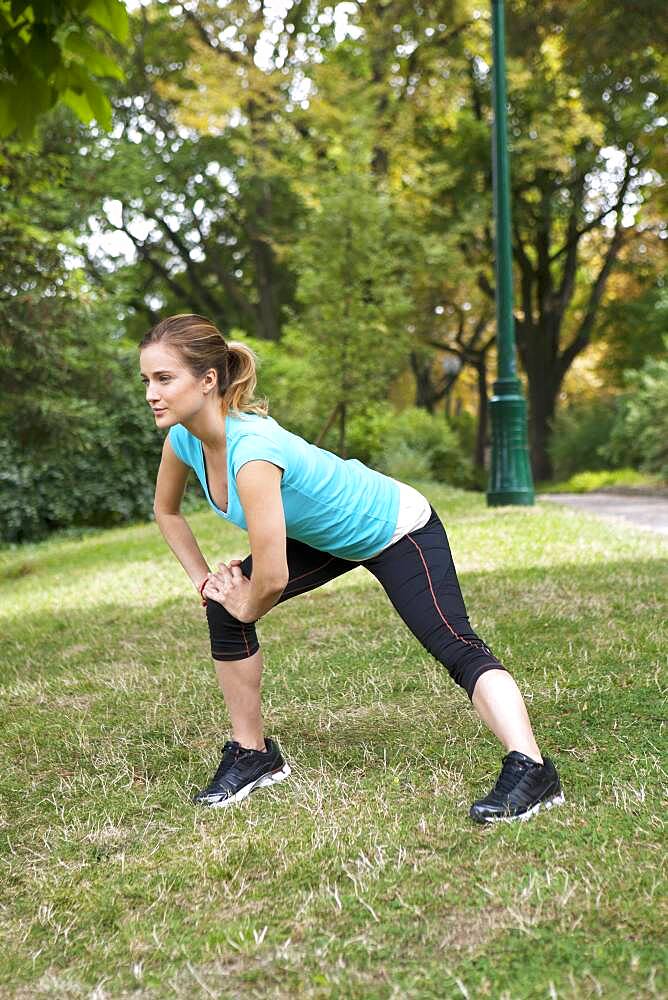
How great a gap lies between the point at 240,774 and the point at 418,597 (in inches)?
35.5

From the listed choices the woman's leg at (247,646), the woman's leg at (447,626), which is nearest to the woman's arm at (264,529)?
the woman's leg at (247,646)

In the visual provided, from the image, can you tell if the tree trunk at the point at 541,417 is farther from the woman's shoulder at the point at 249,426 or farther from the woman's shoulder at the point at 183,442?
the woman's shoulder at the point at 249,426

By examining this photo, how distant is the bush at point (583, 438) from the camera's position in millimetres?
26438

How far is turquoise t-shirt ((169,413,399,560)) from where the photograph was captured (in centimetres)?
331

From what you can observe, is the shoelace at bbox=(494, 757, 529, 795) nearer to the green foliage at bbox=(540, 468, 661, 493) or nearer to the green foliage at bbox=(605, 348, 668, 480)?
the green foliage at bbox=(605, 348, 668, 480)

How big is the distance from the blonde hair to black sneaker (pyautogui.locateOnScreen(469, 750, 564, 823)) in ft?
4.57

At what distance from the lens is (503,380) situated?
520 inches

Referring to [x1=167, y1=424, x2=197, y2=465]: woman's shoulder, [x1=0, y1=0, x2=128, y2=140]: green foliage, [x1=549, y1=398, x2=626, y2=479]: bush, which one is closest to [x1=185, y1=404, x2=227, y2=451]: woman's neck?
[x1=167, y1=424, x2=197, y2=465]: woman's shoulder

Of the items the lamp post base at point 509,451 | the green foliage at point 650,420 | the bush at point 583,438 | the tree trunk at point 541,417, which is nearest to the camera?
the lamp post base at point 509,451

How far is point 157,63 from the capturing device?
28.2m

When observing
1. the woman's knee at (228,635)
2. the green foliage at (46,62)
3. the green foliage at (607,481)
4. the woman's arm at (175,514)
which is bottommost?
the green foliage at (607,481)

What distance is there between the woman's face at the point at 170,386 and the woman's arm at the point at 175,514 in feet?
1.35

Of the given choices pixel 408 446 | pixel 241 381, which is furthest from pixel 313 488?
pixel 408 446

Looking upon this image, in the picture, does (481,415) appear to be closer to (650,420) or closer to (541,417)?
(541,417)
